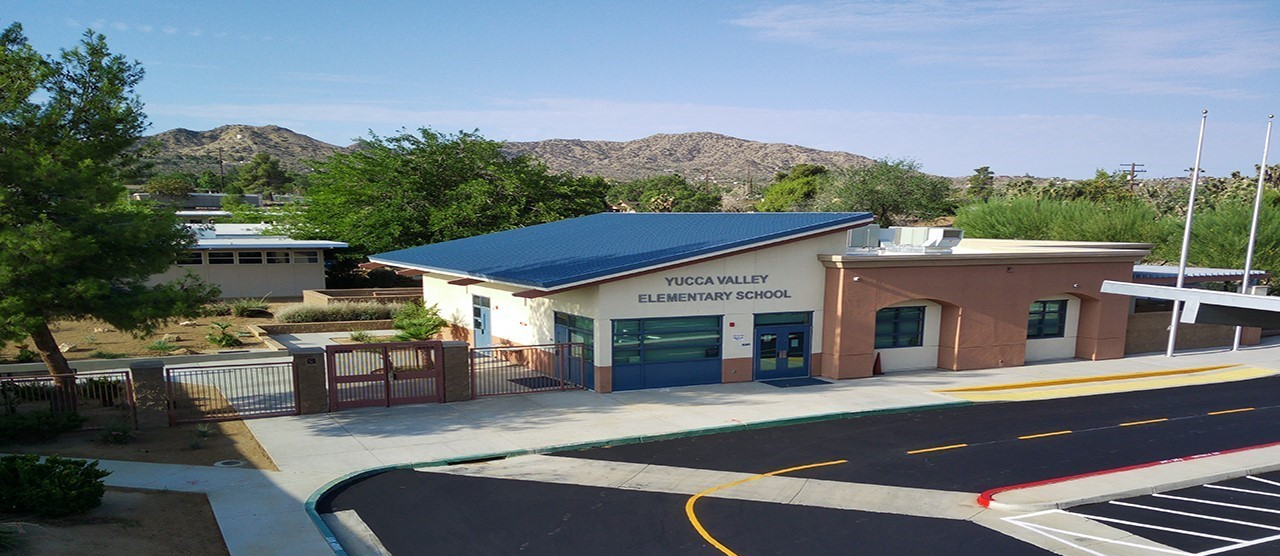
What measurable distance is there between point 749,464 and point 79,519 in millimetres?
11379

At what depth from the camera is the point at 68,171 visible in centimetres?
1709

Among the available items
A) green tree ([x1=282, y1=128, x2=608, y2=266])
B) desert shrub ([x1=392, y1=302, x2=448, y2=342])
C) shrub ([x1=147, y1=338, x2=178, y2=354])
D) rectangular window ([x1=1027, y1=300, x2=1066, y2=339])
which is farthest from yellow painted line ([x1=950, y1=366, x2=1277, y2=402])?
green tree ([x1=282, y1=128, x2=608, y2=266])

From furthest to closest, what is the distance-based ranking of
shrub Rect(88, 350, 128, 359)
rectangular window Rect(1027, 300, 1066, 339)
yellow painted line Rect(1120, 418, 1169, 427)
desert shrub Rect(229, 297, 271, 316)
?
desert shrub Rect(229, 297, 271, 316) < rectangular window Rect(1027, 300, 1066, 339) < shrub Rect(88, 350, 128, 359) < yellow painted line Rect(1120, 418, 1169, 427)

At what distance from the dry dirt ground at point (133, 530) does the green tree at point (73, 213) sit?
5.42m

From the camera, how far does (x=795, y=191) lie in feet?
393

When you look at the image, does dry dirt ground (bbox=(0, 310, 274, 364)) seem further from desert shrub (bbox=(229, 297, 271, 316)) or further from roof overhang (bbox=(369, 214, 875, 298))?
roof overhang (bbox=(369, 214, 875, 298))

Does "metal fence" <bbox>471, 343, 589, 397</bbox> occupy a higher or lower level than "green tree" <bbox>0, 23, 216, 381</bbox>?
lower

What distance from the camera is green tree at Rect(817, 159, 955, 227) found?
78812mm

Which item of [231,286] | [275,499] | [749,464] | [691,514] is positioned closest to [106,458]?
[275,499]

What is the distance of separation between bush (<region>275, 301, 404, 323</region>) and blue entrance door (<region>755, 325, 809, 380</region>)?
62.0ft

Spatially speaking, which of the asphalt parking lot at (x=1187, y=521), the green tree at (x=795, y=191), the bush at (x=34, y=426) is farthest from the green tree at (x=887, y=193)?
the bush at (x=34, y=426)

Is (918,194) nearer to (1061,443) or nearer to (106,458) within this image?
(1061,443)

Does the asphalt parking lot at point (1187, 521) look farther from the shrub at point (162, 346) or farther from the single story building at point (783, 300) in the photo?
the shrub at point (162, 346)

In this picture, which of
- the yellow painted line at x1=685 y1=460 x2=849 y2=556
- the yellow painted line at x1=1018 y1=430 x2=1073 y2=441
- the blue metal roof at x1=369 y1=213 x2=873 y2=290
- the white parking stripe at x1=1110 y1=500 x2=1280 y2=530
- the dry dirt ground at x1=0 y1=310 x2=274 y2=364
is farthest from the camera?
the dry dirt ground at x1=0 y1=310 x2=274 y2=364
